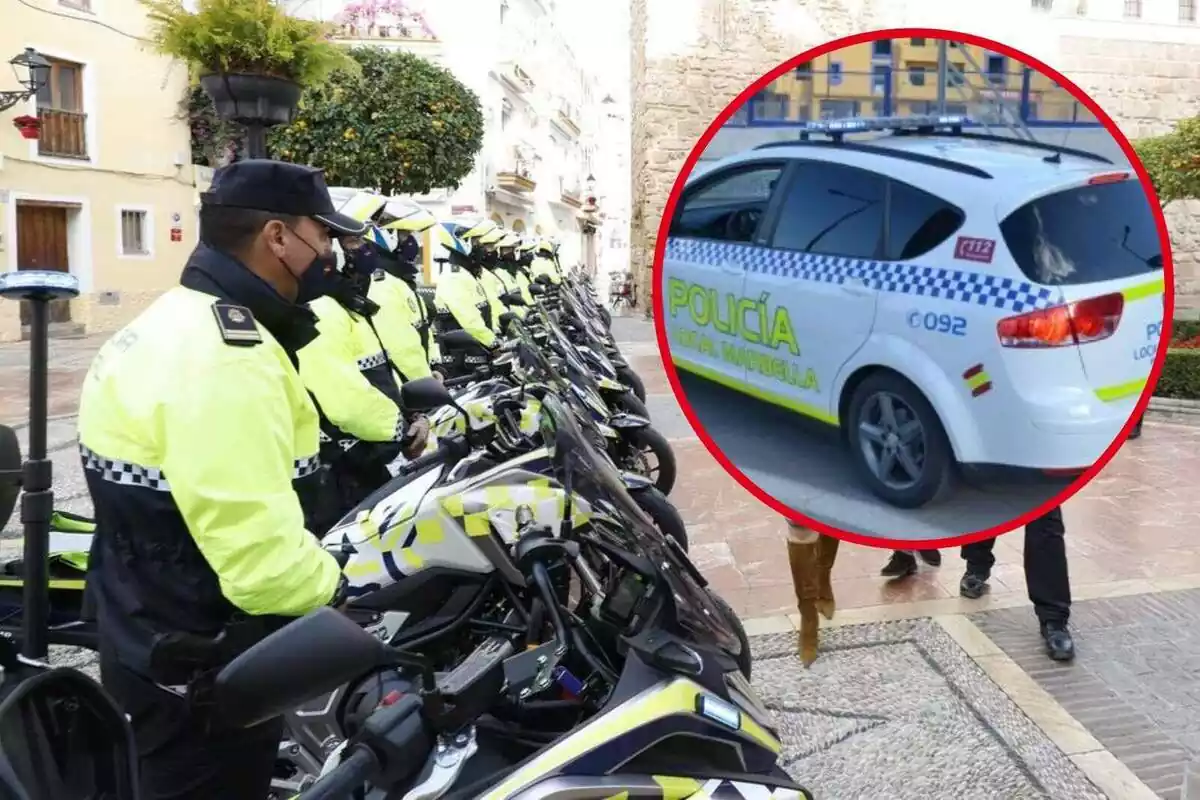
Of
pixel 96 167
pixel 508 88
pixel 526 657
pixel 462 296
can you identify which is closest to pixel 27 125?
pixel 96 167

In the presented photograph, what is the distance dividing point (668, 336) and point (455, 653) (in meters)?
2.12

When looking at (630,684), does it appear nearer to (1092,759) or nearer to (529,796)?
(529,796)

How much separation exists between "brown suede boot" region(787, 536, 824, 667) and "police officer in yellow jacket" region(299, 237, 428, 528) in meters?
1.92

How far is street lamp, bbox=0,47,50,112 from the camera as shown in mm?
13828

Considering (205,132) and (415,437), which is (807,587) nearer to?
(415,437)

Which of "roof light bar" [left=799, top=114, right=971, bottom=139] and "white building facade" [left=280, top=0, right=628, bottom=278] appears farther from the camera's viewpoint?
"white building facade" [left=280, top=0, right=628, bottom=278]

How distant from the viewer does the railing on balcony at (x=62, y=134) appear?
63.8ft

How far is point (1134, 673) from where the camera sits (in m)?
4.18

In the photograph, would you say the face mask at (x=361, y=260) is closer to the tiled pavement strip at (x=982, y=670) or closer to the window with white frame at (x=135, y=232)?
the tiled pavement strip at (x=982, y=670)

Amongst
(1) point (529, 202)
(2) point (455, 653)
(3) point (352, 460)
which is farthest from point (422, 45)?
(2) point (455, 653)

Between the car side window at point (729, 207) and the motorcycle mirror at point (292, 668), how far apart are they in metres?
0.81

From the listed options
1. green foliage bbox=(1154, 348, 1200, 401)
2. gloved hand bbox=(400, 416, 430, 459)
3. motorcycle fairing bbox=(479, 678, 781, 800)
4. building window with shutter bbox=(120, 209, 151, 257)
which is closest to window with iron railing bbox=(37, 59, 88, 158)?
building window with shutter bbox=(120, 209, 151, 257)

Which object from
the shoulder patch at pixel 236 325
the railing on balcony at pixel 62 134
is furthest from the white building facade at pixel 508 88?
the shoulder patch at pixel 236 325

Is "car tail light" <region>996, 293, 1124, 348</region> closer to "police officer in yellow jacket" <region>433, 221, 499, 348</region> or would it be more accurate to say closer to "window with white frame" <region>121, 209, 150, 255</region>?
"police officer in yellow jacket" <region>433, 221, 499, 348</region>
